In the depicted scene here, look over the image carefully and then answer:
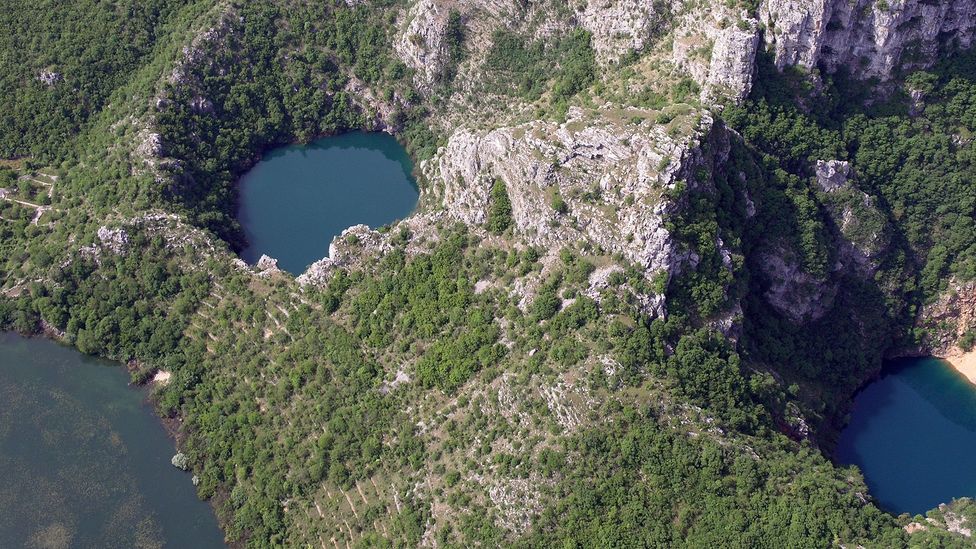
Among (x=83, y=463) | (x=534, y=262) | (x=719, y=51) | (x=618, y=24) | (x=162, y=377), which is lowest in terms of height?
(x=534, y=262)

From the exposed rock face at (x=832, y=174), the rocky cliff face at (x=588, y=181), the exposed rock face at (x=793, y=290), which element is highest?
the rocky cliff face at (x=588, y=181)

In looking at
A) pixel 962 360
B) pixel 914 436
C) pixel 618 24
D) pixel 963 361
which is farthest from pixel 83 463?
pixel 963 361

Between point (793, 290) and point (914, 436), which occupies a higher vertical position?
point (793, 290)

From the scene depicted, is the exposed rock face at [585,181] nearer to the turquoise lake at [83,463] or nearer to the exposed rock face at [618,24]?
the exposed rock face at [618,24]

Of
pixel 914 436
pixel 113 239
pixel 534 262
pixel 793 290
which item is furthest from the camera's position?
pixel 113 239

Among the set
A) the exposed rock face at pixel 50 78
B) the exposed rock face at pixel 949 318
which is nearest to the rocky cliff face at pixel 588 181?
the exposed rock face at pixel 949 318

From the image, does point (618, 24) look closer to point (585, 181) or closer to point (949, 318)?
point (585, 181)
